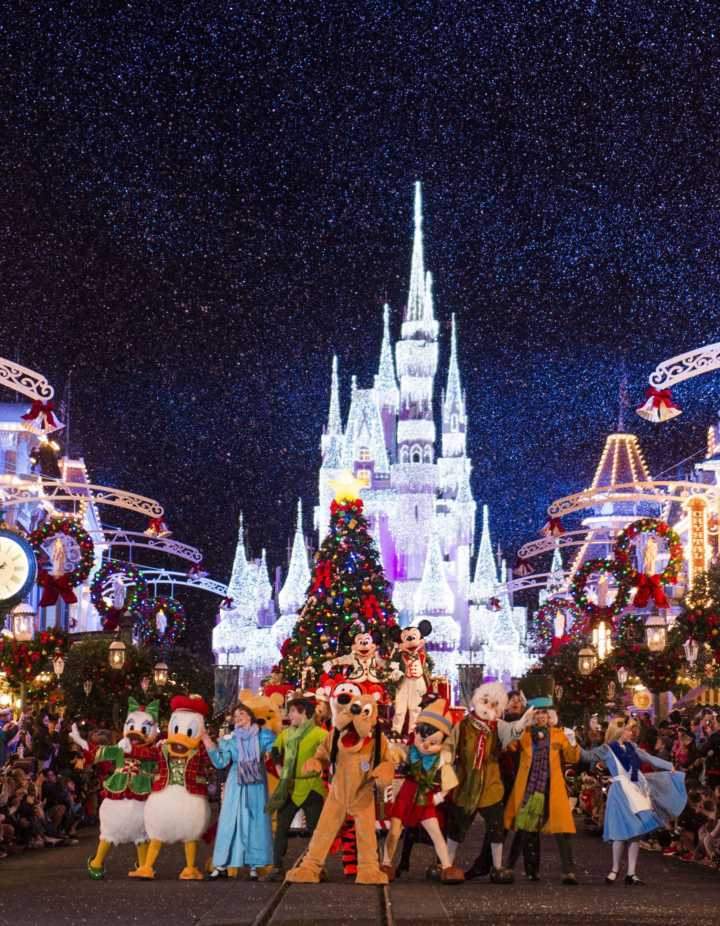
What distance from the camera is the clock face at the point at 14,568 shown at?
17.6 m

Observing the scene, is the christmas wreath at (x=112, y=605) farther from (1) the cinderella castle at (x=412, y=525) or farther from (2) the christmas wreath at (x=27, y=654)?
(1) the cinderella castle at (x=412, y=525)

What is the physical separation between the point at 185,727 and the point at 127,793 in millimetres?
698

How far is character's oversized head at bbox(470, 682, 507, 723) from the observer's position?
43.2 ft

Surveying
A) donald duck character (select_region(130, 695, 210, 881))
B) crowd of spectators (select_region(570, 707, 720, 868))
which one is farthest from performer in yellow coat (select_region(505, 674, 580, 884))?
donald duck character (select_region(130, 695, 210, 881))

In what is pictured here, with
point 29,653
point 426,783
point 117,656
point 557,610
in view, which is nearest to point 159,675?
point 117,656

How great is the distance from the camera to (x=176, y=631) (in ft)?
118

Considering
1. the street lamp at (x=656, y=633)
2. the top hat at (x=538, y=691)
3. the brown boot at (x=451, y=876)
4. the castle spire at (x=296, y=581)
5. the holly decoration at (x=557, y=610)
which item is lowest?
the brown boot at (x=451, y=876)

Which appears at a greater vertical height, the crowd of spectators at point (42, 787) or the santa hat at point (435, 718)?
the santa hat at point (435, 718)

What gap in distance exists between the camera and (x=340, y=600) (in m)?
27.7

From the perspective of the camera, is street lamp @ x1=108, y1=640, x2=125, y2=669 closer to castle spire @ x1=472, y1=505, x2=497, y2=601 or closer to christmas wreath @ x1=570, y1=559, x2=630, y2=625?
christmas wreath @ x1=570, y1=559, x2=630, y2=625

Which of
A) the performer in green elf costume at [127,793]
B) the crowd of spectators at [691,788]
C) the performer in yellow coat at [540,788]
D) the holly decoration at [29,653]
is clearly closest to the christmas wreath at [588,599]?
the crowd of spectators at [691,788]

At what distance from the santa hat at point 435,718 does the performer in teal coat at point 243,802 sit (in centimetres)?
137

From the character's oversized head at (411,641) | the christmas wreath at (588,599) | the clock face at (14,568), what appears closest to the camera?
the character's oversized head at (411,641)

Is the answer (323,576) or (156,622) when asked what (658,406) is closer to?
(323,576)
